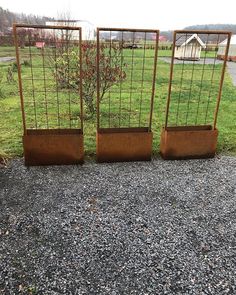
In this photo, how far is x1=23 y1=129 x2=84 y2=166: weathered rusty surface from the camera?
168 inches

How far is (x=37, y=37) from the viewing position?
4941 millimetres

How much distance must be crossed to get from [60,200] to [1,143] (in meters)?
2.18

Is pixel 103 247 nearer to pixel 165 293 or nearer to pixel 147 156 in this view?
pixel 165 293

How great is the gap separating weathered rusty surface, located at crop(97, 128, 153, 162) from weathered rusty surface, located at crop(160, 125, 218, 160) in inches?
10.9

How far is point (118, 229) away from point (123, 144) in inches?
65.3

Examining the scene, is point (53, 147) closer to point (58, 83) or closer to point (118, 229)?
point (118, 229)

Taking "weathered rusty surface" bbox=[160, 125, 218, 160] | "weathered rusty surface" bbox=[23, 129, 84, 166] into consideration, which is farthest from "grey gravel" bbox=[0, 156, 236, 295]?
"weathered rusty surface" bbox=[160, 125, 218, 160]

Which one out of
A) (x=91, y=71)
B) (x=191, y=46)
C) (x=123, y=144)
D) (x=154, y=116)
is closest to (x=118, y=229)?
(x=123, y=144)

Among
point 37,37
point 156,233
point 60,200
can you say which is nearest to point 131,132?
point 60,200

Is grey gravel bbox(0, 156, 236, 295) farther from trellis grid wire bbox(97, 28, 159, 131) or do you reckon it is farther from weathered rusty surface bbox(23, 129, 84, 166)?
trellis grid wire bbox(97, 28, 159, 131)

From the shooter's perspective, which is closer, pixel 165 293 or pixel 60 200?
pixel 165 293

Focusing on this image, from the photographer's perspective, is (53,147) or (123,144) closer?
(53,147)

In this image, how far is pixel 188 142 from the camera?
468 centimetres

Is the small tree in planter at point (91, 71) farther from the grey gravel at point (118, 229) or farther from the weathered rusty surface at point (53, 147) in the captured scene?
the grey gravel at point (118, 229)
